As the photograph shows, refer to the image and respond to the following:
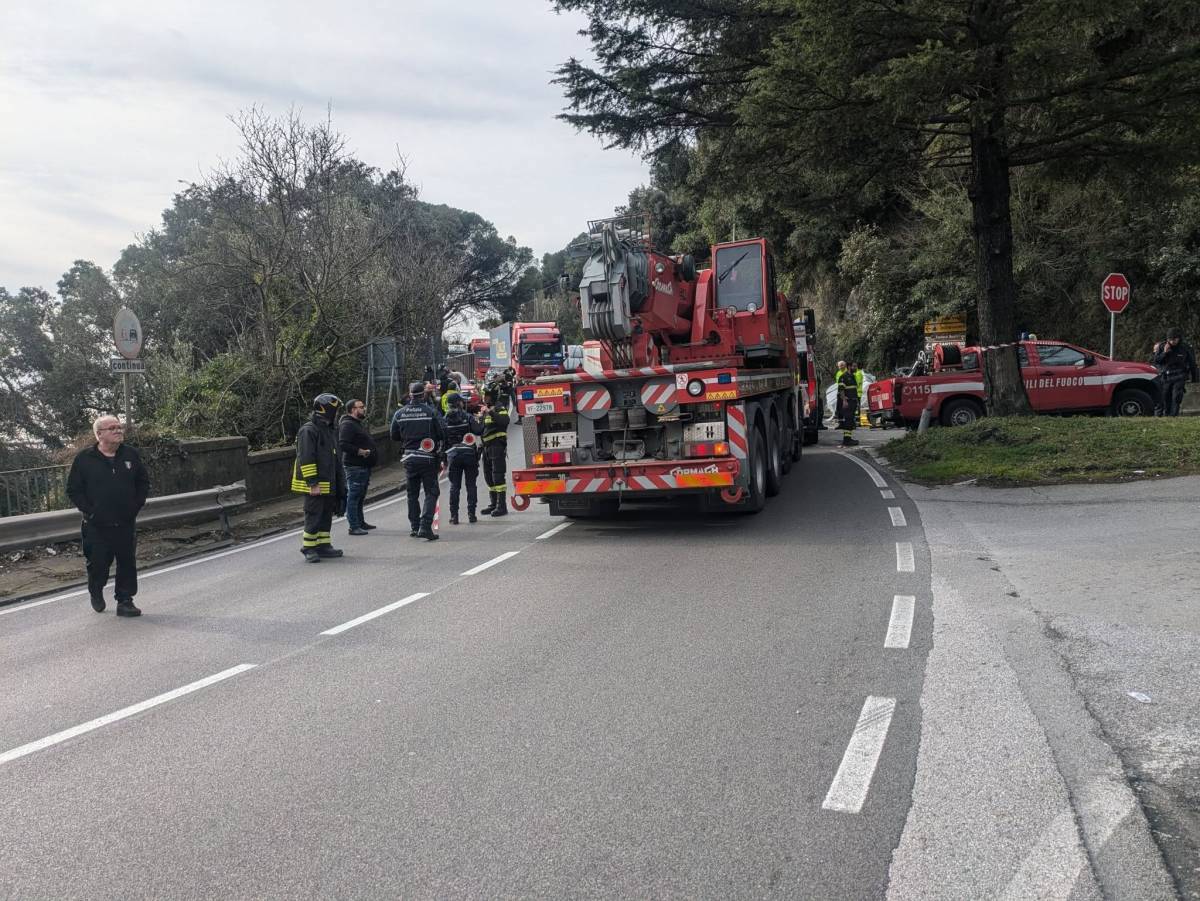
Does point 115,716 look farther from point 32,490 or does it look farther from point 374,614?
point 32,490

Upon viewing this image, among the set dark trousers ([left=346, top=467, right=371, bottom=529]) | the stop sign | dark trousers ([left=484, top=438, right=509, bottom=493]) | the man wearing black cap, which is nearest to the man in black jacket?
dark trousers ([left=346, top=467, right=371, bottom=529])

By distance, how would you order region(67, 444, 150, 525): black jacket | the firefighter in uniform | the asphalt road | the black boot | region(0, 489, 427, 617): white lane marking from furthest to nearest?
the firefighter in uniform, the black boot, region(0, 489, 427, 617): white lane marking, region(67, 444, 150, 525): black jacket, the asphalt road

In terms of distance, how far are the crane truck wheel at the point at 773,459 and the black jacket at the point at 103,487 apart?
7520mm

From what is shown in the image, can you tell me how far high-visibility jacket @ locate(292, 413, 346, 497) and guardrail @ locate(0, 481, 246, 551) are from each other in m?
2.97

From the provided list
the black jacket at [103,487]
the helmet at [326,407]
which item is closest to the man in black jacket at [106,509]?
the black jacket at [103,487]

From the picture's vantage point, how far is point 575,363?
32.9 metres

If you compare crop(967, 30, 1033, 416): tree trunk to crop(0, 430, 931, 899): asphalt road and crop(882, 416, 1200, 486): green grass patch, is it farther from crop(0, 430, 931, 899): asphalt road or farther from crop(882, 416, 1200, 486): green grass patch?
crop(0, 430, 931, 899): asphalt road

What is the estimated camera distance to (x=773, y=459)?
1283 cm

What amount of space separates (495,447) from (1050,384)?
Result: 39.0 ft

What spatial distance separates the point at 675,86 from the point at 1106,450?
9.20m

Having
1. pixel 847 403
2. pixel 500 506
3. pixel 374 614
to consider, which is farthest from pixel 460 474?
pixel 847 403

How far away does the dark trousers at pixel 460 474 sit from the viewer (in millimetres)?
12680

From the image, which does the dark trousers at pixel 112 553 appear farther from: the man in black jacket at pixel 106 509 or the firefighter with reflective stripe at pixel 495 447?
the firefighter with reflective stripe at pixel 495 447

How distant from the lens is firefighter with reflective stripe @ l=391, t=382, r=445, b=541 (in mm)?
11641
